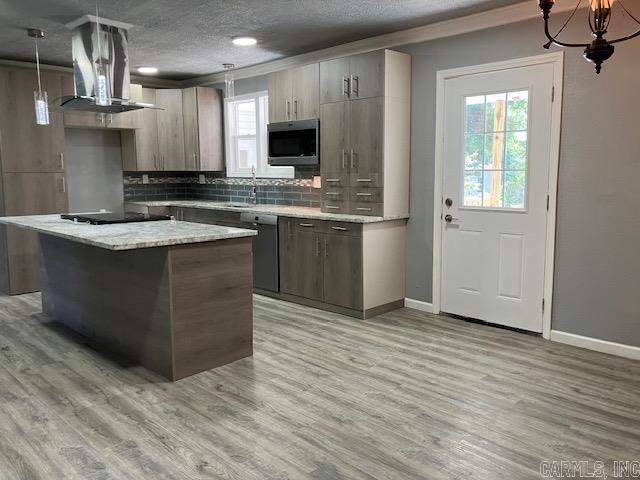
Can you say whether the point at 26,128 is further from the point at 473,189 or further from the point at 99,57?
the point at 473,189

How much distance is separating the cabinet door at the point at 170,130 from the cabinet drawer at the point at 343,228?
286cm

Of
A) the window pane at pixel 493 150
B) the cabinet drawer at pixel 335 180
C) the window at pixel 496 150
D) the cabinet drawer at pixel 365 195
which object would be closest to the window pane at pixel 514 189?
the window at pixel 496 150

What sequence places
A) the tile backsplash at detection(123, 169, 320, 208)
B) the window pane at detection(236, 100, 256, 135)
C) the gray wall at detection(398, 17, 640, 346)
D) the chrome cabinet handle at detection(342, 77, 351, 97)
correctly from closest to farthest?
1. the gray wall at detection(398, 17, 640, 346)
2. the chrome cabinet handle at detection(342, 77, 351, 97)
3. the tile backsplash at detection(123, 169, 320, 208)
4. the window pane at detection(236, 100, 256, 135)

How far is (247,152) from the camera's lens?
6.37 m

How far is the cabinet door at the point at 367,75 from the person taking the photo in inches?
171

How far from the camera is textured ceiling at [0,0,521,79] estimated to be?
3.69m

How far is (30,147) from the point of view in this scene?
5.39 m

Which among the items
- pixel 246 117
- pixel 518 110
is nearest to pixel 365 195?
pixel 518 110

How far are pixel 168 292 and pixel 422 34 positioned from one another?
303 centimetres

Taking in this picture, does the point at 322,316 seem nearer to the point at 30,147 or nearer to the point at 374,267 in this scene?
the point at 374,267

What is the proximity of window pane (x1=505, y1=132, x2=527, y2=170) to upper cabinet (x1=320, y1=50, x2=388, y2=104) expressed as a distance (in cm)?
113

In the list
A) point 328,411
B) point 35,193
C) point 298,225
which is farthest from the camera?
point 35,193

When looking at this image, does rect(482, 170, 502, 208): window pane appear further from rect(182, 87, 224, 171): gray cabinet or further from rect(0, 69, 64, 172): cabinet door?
rect(0, 69, 64, 172): cabinet door

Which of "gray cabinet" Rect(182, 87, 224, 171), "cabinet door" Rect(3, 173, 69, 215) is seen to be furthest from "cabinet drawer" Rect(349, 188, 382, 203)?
"cabinet door" Rect(3, 173, 69, 215)
